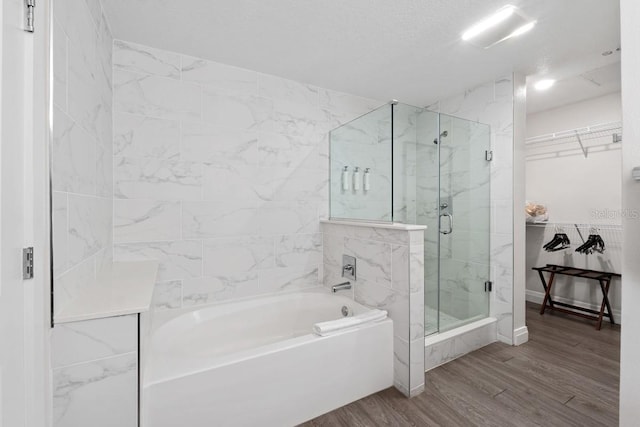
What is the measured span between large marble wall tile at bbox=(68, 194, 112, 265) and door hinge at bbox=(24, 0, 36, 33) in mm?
615

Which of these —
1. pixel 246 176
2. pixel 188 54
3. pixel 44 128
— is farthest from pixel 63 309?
pixel 188 54

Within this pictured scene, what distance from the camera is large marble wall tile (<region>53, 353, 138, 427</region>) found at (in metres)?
0.99

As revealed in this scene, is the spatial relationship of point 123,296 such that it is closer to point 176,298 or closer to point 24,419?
point 24,419

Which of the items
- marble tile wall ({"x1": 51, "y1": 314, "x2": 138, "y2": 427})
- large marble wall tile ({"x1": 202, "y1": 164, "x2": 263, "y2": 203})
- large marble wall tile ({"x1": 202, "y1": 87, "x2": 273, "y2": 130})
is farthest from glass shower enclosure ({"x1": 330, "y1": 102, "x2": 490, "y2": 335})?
marble tile wall ({"x1": 51, "y1": 314, "x2": 138, "y2": 427})

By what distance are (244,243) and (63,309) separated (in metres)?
1.37

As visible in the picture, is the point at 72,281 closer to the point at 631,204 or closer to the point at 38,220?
the point at 38,220

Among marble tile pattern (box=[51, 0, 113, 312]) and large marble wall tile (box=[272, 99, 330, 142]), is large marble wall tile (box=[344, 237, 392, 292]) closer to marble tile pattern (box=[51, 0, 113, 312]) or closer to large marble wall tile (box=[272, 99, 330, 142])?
large marble wall tile (box=[272, 99, 330, 142])

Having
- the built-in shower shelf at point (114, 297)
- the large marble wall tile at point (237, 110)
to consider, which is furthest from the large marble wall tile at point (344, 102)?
the built-in shower shelf at point (114, 297)

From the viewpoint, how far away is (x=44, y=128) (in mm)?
936

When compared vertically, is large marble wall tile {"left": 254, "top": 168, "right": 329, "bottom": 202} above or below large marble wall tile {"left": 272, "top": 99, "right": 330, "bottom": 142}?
below

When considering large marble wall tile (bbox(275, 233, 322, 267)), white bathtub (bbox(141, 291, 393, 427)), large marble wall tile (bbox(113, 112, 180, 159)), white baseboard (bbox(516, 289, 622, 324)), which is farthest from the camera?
white baseboard (bbox(516, 289, 622, 324))

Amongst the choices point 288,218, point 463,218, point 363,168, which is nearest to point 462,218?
point 463,218

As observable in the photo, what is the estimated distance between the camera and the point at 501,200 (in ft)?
8.38

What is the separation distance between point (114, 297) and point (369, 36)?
6.88 ft
